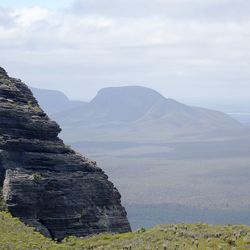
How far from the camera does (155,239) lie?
3672 centimetres

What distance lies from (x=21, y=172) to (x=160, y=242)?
1790 cm

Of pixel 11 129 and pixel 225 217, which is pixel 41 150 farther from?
pixel 225 217

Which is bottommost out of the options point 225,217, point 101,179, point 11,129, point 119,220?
point 225,217

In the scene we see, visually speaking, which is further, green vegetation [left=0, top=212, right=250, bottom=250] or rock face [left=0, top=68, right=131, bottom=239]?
rock face [left=0, top=68, right=131, bottom=239]

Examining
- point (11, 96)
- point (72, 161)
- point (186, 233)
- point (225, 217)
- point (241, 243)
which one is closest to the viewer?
point (241, 243)

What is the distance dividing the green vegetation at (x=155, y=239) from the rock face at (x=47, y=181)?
6.62 meters

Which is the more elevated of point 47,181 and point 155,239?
point 47,181

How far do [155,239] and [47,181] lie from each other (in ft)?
50.1

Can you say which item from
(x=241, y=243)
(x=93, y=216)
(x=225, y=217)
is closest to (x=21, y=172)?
A: (x=93, y=216)

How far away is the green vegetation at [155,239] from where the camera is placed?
112 ft

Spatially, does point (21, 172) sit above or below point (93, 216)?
above

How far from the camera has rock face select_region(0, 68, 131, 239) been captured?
48.4 meters

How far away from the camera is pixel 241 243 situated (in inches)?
1339

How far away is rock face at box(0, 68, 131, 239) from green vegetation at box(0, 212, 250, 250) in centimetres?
662
